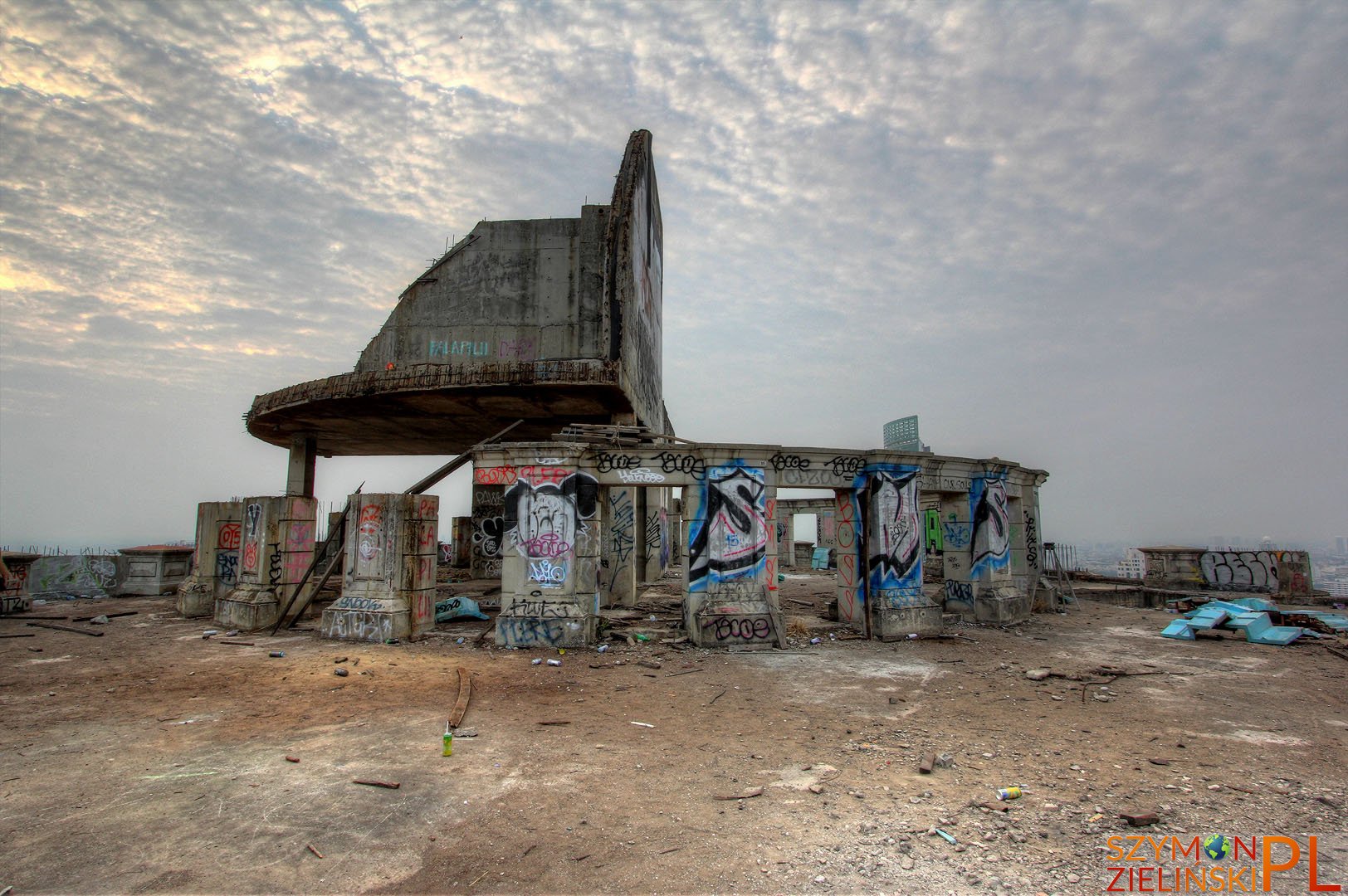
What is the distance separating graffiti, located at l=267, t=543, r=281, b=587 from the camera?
673 inches

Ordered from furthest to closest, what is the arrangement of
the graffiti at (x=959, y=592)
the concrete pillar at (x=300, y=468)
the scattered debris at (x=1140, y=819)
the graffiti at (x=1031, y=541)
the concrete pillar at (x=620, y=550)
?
the concrete pillar at (x=300, y=468) → the concrete pillar at (x=620, y=550) → the graffiti at (x=1031, y=541) → the graffiti at (x=959, y=592) → the scattered debris at (x=1140, y=819)

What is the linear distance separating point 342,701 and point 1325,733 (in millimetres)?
13149

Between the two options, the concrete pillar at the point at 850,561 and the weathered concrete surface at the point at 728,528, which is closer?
the weathered concrete surface at the point at 728,528

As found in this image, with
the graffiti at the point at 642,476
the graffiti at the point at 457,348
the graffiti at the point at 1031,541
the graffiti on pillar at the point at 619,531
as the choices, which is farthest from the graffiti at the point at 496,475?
the graffiti at the point at 1031,541

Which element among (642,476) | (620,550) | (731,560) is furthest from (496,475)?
(620,550)

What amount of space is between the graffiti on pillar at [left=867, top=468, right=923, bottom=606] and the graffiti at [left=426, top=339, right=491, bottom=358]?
52.9ft

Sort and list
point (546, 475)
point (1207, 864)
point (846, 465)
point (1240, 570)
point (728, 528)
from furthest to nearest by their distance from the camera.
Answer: point (1240, 570)
point (846, 465)
point (728, 528)
point (546, 475)
point (1207, 864)

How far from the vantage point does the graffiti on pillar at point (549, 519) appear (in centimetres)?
1378

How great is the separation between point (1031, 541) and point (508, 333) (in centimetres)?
2004

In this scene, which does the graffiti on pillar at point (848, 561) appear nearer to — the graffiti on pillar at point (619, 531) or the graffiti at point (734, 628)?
the graffiti at point (734, 628)

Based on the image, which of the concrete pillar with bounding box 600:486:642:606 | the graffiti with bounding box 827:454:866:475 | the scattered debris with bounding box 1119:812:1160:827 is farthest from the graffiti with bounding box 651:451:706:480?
the scattered debris with bounding box 1119:812:1160:827

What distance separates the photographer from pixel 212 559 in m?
19.1

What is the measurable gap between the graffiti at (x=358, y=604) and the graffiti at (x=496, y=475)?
3.68 meters

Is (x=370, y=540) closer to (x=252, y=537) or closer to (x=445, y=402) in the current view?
(x=252, y=537)
